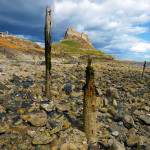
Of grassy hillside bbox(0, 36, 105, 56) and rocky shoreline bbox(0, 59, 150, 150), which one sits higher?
grassy hillside bbox(0, 36, 105, 56)

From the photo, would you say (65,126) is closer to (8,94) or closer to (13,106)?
(13,106)

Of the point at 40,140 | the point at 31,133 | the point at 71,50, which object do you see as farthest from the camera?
the point at 71,50

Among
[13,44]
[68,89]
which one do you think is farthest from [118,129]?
[13,44]

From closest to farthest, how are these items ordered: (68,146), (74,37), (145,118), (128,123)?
(68,146) → (128,123) → (145,118) → (74,37)

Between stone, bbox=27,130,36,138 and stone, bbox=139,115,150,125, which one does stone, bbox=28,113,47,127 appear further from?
stone, bbox=139,115,150,125

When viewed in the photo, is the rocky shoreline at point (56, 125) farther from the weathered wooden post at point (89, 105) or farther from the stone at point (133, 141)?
the weathered wooden post at point (89, 105)

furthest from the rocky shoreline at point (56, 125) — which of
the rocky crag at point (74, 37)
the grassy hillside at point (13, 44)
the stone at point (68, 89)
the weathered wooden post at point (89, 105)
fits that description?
the rocky crag at point (74, 37)

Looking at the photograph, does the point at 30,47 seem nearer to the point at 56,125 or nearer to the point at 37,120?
the point at 37,120

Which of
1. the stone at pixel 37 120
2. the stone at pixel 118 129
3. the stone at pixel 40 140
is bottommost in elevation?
the stone at pixel 118 129

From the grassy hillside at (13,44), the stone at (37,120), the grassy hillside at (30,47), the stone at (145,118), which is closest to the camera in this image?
the stone at (37,120)

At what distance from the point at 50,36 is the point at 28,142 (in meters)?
5.17

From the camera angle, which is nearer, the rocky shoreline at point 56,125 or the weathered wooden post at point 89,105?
the rocky shoreline at point 56,125

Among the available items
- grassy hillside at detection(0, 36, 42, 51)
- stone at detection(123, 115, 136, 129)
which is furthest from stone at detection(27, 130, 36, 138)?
grassy hillside at detection(0, 36, 42, 51)

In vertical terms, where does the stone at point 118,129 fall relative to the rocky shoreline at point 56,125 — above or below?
below
